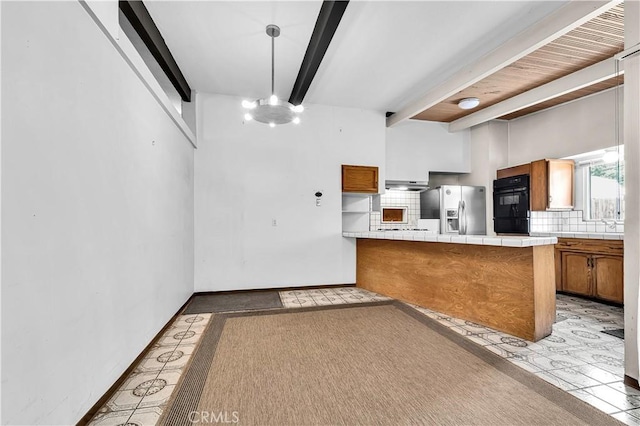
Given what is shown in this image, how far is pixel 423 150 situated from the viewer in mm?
5535

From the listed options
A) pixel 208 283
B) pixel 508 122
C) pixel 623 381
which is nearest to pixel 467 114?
pixel 508 122

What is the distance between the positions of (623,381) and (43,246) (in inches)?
134

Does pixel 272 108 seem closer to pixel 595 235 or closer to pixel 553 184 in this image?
pixel 595 235

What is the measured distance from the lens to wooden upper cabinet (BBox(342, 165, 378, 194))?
4.89 metres

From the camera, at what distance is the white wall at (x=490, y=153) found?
17.5 ft

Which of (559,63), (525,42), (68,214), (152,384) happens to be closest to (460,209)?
(559,63)

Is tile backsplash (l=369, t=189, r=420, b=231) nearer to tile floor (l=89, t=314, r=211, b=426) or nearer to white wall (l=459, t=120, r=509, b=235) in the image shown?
white wall (l=459, t=120, r=509, b=235)

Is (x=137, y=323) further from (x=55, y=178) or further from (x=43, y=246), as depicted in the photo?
Result: (x=55, y=178)

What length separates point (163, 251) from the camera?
108 inches

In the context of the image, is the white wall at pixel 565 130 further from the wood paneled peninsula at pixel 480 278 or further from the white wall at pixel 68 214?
the white wall at pixel 68 214

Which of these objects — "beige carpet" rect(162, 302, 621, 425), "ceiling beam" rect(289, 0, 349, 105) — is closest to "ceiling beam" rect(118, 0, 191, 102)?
"ceiling beam" rect(289, 0, 349, 105)

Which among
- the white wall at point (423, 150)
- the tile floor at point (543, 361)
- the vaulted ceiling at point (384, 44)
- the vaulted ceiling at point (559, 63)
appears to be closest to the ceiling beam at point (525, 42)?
the vaulted ceiling at point (384, 44)

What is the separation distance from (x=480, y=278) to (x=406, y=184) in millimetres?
2895

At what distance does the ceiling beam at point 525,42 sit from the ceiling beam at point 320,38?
74.5 inches
